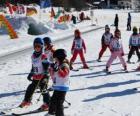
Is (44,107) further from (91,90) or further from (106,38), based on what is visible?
(106,38)

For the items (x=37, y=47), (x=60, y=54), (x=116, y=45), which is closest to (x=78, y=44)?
(x=116, y=45)

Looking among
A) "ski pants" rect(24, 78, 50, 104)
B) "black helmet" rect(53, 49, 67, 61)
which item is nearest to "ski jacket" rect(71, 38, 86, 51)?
"ski pants" rect(24, 78, 50, 104)

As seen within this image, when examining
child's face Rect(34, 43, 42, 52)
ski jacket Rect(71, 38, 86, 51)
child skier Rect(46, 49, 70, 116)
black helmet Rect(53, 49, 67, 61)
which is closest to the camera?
black helmet Rect(53, 49, 67, 61)

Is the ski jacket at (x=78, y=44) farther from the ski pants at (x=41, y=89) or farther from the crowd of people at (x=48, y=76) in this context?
the ski pants at (x=41, y=89)

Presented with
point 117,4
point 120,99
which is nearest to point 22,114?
point 120,99

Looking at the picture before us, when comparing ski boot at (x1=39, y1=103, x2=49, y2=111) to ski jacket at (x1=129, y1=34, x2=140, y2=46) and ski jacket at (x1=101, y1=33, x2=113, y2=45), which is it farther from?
ski jacket at (x1=101, y1=33, x2=113, y2=45)

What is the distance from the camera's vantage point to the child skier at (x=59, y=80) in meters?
7.68

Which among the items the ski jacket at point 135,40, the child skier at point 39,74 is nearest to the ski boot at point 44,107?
the child skier at point 39,74

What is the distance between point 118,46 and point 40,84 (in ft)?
19.7

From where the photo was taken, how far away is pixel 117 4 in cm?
12706

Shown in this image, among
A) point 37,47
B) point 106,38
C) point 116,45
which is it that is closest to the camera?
point 37,47

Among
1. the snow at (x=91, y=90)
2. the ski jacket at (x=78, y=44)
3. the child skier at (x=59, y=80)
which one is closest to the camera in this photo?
the child skier at (x=59, y=80)

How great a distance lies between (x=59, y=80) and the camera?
788cm

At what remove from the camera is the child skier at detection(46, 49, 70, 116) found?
7.68m
